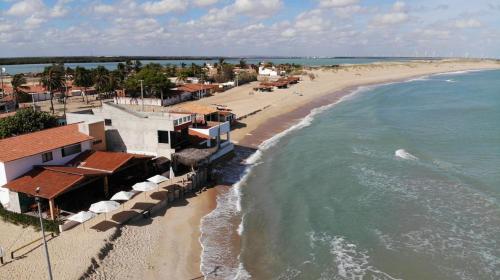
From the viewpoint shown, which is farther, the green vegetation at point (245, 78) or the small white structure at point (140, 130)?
the green vegetation at point (245, 78)

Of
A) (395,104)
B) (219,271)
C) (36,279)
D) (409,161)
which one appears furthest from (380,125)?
(36,279)

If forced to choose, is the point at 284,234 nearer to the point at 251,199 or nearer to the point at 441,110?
the point at 251,199

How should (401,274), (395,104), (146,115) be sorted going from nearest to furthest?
(401,274) → (146,115) → (395,104)

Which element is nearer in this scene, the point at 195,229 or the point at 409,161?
the point at 195,229

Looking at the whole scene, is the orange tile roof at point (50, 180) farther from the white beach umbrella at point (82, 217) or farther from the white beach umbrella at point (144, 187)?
the white beach umbrella at point (144, 187)

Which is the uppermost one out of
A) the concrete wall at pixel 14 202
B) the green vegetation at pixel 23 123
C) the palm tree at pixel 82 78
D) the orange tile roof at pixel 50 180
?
the palm tree at pixel 82 78

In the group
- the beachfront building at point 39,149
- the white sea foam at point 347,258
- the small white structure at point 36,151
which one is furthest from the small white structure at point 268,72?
the white sea foam at point 347,258

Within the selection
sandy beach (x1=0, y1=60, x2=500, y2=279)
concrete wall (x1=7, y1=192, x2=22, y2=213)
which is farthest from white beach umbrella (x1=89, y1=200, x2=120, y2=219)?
concrete wall (x1=7, y1=192, x2=22, y2=213)

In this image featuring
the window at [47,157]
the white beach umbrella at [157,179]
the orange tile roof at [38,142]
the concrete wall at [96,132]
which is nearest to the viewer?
the orange tile roof at [38,142]

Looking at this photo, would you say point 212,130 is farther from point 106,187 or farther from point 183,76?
point 183,76
